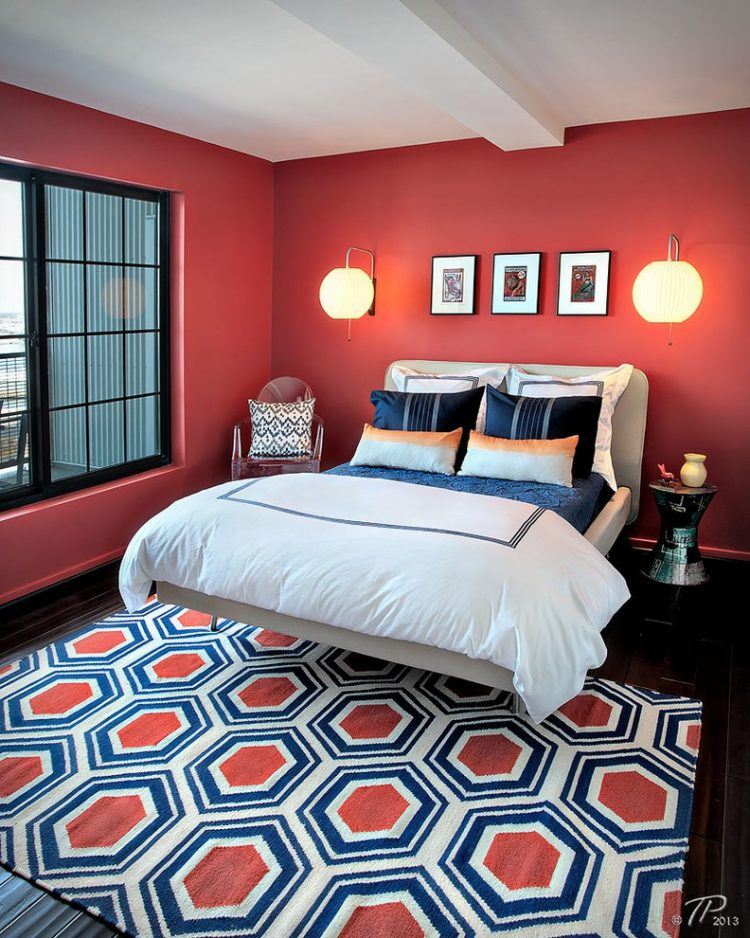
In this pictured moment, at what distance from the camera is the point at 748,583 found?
4.33m

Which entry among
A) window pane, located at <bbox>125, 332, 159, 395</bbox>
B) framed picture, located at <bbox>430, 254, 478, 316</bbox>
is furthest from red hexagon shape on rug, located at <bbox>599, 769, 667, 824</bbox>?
window pane, located at <bbox>125, 332, 159, 395</bbox>

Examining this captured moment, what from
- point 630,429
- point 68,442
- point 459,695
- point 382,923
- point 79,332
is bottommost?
point 382,923

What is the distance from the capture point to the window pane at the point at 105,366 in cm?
449

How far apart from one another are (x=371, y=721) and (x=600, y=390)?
2.41 metres

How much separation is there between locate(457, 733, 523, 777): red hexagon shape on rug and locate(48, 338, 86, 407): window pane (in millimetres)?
2856

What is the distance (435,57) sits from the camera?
3072 mm

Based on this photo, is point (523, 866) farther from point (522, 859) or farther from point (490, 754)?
point (490, 754)

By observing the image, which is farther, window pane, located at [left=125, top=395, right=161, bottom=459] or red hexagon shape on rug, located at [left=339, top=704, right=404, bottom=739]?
window pane, located at [left=125, top=395, right=161, bottom=459]

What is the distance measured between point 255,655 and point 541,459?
67.5 inches

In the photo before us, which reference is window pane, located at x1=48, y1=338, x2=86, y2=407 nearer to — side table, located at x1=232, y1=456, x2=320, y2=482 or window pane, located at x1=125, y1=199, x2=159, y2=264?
window pane, located at x1=125, y1=199, x2=159, y2=264

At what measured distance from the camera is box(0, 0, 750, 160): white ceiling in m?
2.85

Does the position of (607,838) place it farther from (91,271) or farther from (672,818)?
(91,271)

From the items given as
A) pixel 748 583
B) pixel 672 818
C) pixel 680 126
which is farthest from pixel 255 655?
pixel 680 126

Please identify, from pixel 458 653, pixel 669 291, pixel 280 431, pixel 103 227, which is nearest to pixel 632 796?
pixel 458 653
